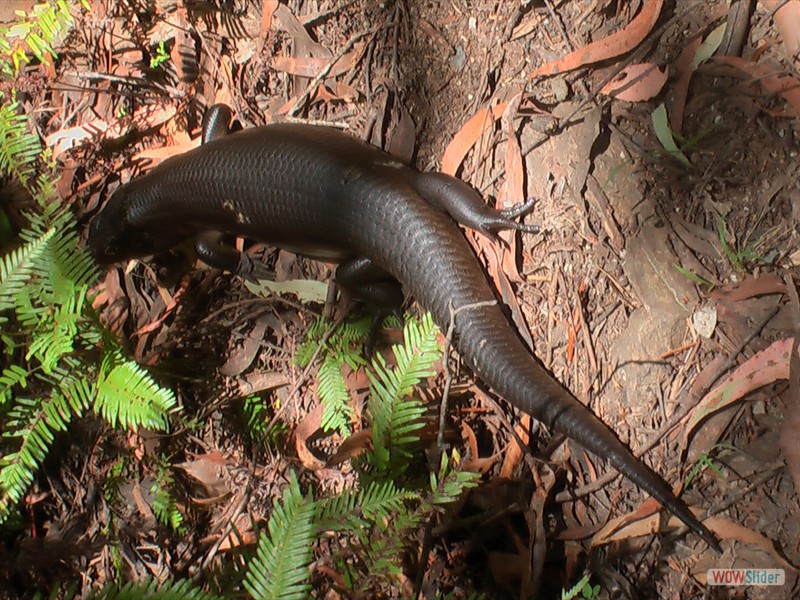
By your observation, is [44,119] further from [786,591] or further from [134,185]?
[786,591]

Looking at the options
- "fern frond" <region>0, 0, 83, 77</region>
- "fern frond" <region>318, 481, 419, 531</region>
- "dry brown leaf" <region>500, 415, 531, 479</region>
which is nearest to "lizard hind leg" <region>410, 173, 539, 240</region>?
"dry brown leaf" <region>500, 415, 531, 479</region>

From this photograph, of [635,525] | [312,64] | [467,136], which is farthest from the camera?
[312,64]

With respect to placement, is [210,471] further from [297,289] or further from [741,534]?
[741,534]

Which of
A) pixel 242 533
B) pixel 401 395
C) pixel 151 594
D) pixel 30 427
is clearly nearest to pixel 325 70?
pixel 401 395

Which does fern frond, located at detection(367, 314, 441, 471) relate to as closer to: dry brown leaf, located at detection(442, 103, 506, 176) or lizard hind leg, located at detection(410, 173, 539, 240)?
lizard hind leg, located at detection(410, 173, 539, 240)

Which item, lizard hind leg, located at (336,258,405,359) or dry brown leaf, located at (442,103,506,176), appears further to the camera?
lizard hind leg, located at (336,258,405,359)
